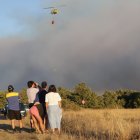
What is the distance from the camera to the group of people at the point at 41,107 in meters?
17.0

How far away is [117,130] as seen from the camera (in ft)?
46.9

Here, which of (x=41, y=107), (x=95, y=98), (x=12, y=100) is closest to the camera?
(x=41, y=107)

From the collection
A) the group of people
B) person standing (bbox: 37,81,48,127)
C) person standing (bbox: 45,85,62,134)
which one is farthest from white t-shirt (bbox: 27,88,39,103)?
person standing (bbox: 45,85,62,134)

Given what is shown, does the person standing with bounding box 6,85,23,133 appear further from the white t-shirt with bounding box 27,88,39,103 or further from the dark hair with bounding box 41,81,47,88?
the dark hair with bounding box 41,81,47,88

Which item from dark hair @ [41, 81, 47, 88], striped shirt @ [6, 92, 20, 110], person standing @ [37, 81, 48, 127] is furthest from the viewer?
striped shirt @ [6, 92, 20, 110]

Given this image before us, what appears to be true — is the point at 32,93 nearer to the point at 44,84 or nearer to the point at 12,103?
the point at 44,84

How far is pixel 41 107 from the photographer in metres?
17.9

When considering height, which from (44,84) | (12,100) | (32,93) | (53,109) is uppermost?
(44,84)

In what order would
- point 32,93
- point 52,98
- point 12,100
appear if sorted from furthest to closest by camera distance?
1. point 12,100
2. point 32,93
3. point 52,98

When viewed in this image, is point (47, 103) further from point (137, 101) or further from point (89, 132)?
point (137, 101)

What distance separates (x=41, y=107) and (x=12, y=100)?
187 cm

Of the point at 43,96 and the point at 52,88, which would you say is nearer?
the point at 52,88

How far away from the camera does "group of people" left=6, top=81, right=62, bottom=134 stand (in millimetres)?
16969

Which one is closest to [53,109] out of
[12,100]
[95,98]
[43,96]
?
[43,96]
